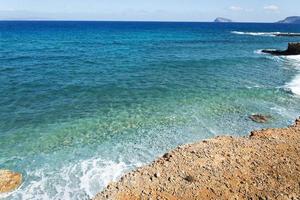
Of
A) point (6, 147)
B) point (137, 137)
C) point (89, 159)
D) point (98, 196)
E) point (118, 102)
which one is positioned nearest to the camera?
point (98, 196)

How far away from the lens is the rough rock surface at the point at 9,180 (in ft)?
48.4

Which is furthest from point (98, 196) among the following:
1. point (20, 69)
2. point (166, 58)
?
point (166, 58)

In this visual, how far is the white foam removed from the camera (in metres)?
14.4

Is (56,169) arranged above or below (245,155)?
below

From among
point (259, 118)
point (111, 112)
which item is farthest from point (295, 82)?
point (111, 112)

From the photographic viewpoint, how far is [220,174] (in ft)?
A: 46.9

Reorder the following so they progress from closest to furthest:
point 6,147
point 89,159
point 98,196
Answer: point 98,196 < point 89,159 < point 6,147

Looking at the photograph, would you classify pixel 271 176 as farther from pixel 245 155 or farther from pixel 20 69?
pixel 20 69

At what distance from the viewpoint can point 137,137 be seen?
20.4 metres

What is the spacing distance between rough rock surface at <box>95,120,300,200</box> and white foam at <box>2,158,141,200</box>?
52.2 inches

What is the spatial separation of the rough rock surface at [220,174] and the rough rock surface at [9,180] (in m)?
4.50

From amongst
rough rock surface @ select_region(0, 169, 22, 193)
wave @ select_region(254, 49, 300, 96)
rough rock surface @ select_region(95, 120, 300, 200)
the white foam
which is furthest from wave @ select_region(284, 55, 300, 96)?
rough rock surface @ select_region(0, 169, 22, 193)

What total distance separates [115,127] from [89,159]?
4.54 meters

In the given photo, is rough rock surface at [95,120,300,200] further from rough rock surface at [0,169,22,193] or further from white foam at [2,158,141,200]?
rough rock surface at [0,169,22,193]
